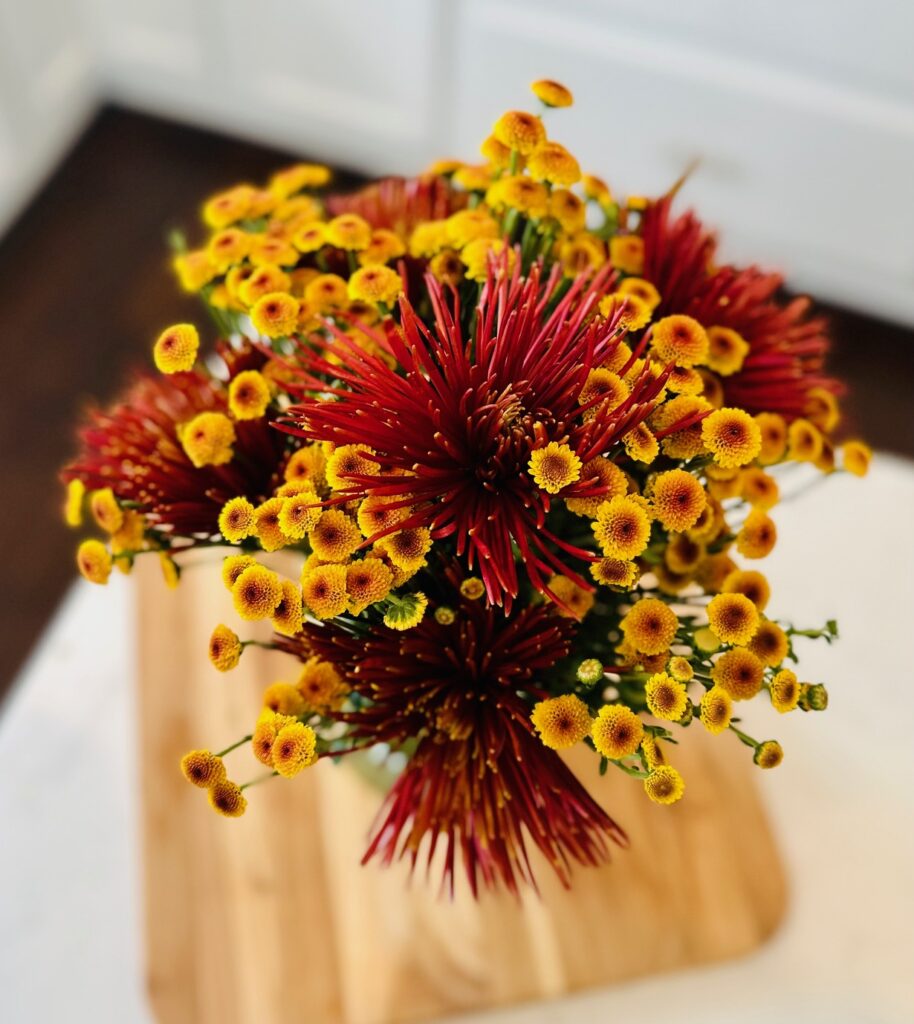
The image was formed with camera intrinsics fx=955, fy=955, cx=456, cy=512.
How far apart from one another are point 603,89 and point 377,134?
44 centimetres

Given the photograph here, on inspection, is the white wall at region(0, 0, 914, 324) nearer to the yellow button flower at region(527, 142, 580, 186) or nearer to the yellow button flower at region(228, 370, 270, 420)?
the yellow button flower at region(527, 142, 580, 186)

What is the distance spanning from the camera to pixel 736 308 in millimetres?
521

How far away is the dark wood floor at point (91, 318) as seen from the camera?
4.81ft

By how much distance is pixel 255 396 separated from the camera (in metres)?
0.47

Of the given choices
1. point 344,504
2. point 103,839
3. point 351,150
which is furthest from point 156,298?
point 344,504

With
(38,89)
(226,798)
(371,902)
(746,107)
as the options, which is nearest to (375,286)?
(226,798)

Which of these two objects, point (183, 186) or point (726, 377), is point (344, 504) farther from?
point (183, 186)

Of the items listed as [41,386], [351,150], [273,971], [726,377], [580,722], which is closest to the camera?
[580,722]

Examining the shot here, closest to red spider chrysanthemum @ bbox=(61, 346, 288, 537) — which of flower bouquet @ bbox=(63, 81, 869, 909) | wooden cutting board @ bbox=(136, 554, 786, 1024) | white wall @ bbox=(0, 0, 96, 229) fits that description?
flower bouquet @ bbox=(63, 81, 869, 909)

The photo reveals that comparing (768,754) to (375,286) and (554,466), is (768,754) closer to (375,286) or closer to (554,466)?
(554,466)

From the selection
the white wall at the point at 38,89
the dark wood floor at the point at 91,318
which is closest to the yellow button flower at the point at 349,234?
the dark wood floor at the point at 91,318

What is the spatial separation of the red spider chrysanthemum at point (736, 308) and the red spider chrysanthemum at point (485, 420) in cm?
12

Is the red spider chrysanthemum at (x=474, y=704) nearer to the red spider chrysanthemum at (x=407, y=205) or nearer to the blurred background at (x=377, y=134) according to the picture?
the red spider chrysanthemum at (x=407, y=205)

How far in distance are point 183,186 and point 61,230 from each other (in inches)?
9.4
